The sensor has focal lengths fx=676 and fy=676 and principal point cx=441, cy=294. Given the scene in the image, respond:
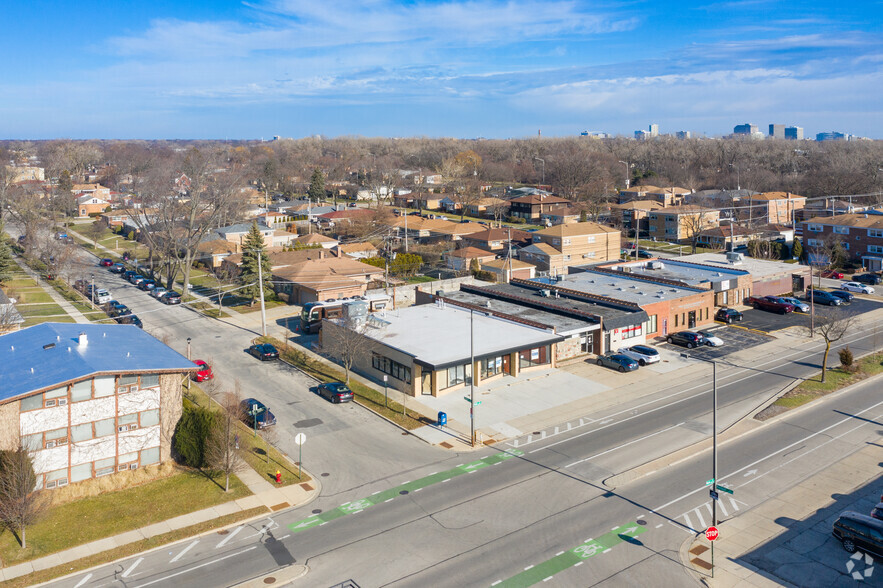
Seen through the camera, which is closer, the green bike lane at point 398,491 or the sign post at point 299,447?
the green bike lane at point 398,491

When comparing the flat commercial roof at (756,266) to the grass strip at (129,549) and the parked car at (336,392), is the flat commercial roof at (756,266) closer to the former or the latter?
the parked car at (336,392)

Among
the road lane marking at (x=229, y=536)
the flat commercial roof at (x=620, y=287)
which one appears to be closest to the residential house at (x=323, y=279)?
the flat commercial roof at (x=620, y=287)

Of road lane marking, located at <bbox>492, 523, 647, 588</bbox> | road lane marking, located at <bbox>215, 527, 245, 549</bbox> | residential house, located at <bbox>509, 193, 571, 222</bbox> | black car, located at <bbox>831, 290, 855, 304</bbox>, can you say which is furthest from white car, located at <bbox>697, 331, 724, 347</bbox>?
residential house, located at <bbox>509, 193, 571, 222</bbox>

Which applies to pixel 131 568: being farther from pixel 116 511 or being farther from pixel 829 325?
pixel 829 325

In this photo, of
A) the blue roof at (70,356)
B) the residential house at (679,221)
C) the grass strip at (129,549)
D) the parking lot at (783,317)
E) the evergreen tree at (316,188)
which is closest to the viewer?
the grass strip at (129,549)

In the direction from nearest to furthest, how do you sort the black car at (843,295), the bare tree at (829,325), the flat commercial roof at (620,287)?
the bare tree at (829,325), the flat commercial roof at (620,287), the black car at (843,295)

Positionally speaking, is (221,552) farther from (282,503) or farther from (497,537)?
(497,537)

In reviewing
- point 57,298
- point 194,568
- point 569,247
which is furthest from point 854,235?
point 57,298
